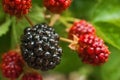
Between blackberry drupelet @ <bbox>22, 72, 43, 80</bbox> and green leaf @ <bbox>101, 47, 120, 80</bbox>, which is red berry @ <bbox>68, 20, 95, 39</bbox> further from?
green leaf @ <bbox>101, 47, 120, 80</bbox>

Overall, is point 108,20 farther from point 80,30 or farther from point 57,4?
point 57,4

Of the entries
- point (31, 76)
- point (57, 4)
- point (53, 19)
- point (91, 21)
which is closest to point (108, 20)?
point (91, 21)

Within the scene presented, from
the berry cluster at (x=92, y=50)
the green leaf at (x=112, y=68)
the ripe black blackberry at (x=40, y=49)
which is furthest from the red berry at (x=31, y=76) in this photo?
the green leaf at (x=112, y=68)

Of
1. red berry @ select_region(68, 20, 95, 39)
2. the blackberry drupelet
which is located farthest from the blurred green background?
the blackberry drupelet

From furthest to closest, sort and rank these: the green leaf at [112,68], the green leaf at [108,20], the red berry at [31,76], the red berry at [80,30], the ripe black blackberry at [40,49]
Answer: the green leaf at [112,68]
the green leaf at [108,20]
the red berry at [80,30]
the red berry at [31,76]
the ripe black blackberry at [40,49]

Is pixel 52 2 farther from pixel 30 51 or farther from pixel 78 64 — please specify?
pixel 78 64

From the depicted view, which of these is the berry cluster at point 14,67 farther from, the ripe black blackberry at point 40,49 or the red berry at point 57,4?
the red berry at point 57,4

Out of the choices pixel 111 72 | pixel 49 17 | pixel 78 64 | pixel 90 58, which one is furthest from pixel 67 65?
pixel 90 58
